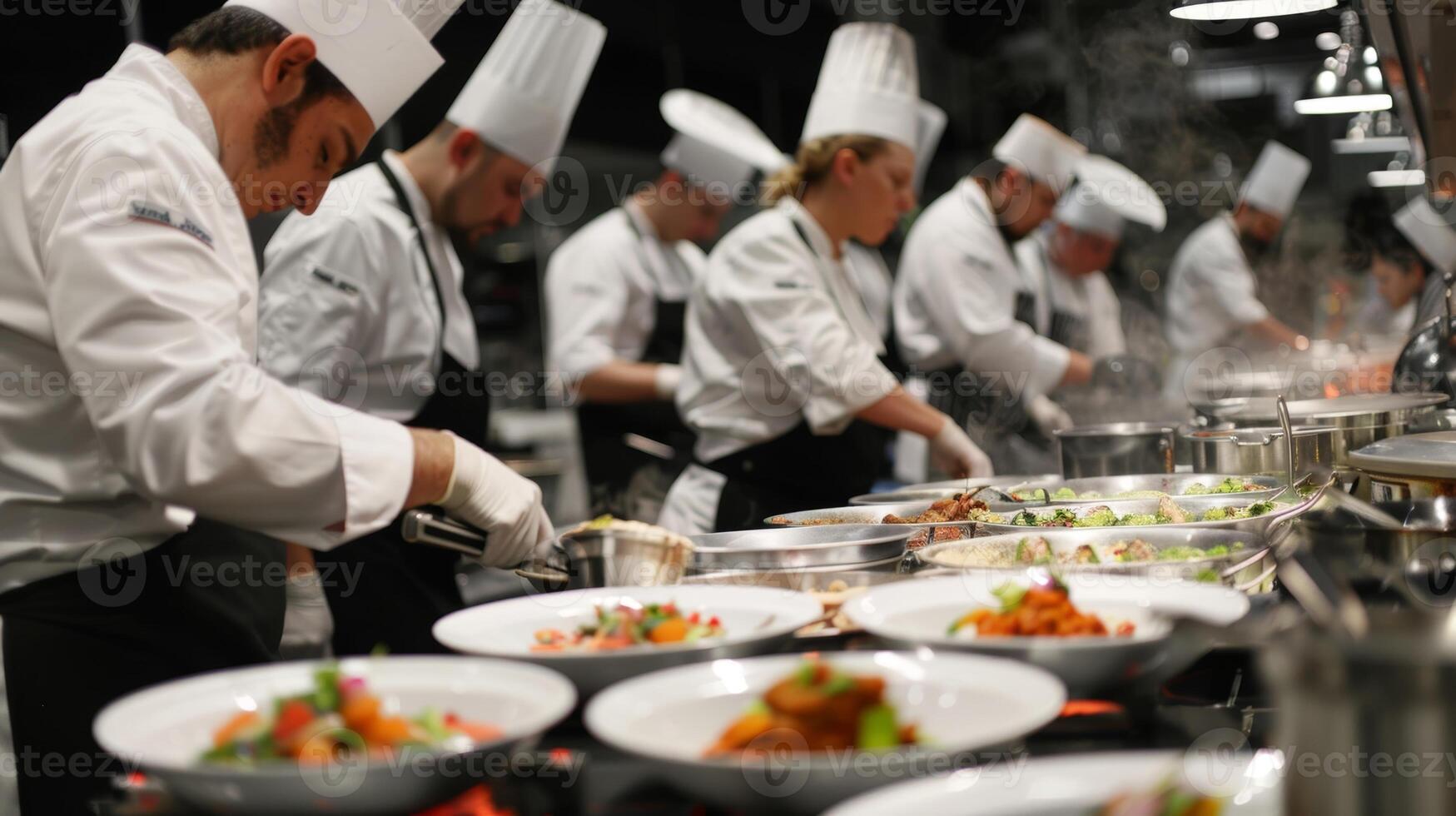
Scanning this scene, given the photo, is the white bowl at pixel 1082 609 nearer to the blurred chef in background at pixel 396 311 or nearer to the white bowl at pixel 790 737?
the white bowl at pixel 790 737

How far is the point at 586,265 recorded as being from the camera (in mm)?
3973

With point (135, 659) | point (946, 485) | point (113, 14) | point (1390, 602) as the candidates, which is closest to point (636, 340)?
point (113, 14)

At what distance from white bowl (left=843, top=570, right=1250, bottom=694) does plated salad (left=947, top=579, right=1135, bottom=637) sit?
14 millimetres

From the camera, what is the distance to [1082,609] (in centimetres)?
111

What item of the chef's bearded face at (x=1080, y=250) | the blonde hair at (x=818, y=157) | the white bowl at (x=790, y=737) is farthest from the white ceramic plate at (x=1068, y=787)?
the chef's bearded face at (x=1080, y=250)

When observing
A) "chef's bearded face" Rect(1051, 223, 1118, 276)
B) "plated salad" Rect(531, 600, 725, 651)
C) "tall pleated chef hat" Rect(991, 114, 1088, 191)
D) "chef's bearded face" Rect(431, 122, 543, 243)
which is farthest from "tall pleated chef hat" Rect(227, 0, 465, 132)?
"chef's bearded face" Rect(1051, 223, 1118, 276)

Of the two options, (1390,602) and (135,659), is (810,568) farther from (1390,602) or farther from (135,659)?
(135,659)

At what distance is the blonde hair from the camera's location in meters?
3.09

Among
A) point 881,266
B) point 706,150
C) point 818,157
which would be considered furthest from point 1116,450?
point 881,266

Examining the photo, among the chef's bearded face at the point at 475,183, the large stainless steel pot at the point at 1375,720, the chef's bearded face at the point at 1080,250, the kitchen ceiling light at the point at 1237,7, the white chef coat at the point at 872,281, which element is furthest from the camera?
the white chef coat at the point at 872,281

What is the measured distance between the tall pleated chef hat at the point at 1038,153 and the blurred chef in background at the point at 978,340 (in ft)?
1.58

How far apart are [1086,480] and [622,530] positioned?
89cm

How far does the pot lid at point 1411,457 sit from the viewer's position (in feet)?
5.02

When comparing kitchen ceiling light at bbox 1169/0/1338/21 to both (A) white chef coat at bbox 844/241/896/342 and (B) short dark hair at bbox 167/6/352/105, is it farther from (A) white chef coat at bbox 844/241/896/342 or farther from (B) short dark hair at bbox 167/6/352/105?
(A) white chef coat at bbox 844/241/896/342
